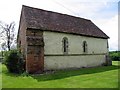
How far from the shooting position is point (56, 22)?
30547mm

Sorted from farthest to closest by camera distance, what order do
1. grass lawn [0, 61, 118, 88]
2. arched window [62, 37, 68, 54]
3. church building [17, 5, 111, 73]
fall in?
arched window [62, 37, 68, 54] < church building [17, 5, 111, 73] < grass lawn [0, 61, 118, 88]

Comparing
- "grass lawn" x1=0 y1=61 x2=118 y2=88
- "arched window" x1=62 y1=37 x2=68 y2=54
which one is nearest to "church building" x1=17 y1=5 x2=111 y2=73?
"arched window" x1=62 y1=37 x2=68 y2=54

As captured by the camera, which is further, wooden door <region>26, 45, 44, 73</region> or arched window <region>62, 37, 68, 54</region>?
arched window <region>62, 37, 68, 54</region>

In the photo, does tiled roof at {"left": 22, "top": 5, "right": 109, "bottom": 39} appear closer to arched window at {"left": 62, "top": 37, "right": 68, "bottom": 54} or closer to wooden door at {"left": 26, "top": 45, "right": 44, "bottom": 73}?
arched window at {"left": 62, "top": 37, "right": 68, "bottom": 54}

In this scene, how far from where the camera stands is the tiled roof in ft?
87.9

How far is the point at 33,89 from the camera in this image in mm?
14406

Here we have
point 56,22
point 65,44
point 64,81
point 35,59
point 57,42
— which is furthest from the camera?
point 56,22

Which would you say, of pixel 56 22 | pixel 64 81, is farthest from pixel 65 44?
pixel 64 81

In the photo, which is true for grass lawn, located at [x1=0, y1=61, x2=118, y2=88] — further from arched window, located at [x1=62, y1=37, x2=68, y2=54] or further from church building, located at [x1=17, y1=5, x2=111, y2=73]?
arched window, located at [x1=62, y1=37, x2=68, y2=54]

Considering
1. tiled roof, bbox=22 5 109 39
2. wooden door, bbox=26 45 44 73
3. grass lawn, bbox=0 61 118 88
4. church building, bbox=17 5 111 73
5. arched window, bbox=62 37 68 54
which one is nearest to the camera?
grass lawn, bbox=0 61 118 88

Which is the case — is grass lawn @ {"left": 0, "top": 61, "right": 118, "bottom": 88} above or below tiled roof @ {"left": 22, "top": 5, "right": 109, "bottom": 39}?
below

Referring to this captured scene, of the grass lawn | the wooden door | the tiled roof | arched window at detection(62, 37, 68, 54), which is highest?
the tiled roof

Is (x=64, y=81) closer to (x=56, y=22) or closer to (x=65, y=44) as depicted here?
(x=65, y=44)

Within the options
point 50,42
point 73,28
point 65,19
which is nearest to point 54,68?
point 50,42
